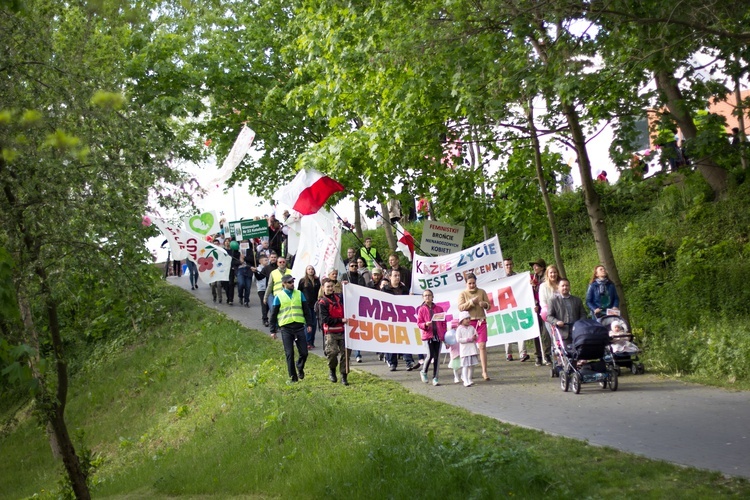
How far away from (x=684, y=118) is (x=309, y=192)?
7.46 meters

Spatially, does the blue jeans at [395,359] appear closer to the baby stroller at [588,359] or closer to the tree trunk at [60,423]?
the baby stroller at [588,359]

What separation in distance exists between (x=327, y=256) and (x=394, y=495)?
1053 cm

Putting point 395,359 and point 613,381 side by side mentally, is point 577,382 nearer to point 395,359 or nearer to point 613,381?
point 613,381

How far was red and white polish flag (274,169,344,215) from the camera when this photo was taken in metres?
19.8

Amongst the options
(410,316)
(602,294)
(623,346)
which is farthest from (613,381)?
(410,316)

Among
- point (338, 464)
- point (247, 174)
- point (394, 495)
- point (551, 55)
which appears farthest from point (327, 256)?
point (247, 174)

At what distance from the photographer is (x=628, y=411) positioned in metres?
12.9

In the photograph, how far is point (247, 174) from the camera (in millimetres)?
33844

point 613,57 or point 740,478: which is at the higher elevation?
point 613,57

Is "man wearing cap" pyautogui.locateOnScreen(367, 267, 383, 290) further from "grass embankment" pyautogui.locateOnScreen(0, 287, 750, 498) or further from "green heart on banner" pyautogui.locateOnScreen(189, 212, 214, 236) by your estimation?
"green heart on banner" pyautogui.locateOnScreen(189, 212, 214, 236)

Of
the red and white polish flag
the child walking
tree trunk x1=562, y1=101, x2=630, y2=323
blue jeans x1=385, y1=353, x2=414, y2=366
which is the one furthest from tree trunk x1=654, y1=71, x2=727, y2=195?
the red and white polish flag

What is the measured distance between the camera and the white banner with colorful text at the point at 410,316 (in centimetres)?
1756

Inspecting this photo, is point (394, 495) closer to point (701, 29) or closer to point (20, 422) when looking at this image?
point (701, 29)

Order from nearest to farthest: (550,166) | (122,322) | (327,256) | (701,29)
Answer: (701,29) → (327,256) → (550,166) → (122,322)
